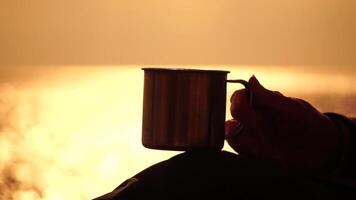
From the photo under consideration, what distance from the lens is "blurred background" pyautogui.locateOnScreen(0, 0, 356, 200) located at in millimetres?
1266

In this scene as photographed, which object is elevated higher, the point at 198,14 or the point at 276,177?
the point at 198,14

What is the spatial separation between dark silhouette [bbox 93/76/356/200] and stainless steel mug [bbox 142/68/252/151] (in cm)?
2

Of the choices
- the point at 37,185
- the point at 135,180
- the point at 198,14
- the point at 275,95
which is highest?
the point at 198,14

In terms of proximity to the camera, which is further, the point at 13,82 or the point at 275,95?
the point at 13,82

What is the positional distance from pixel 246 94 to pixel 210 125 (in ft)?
0.19

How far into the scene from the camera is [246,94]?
0.63 meters

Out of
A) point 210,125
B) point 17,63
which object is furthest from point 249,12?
point 210,125

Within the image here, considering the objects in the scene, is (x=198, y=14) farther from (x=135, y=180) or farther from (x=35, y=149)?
(x=135, y=180)

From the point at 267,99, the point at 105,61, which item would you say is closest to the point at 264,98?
the point at 267,99

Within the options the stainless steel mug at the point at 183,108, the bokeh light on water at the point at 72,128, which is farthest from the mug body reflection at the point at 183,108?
the bokeh light on water at the point at 72,128

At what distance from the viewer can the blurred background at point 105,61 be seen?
1.27m

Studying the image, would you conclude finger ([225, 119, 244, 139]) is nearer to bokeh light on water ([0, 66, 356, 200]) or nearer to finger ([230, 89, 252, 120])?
finger ([230, 89, 252, 120])

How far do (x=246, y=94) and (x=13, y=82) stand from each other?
0.82 meters

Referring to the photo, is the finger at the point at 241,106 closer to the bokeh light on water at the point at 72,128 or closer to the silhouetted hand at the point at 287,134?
the silhouetted hand at the point at 287,134
